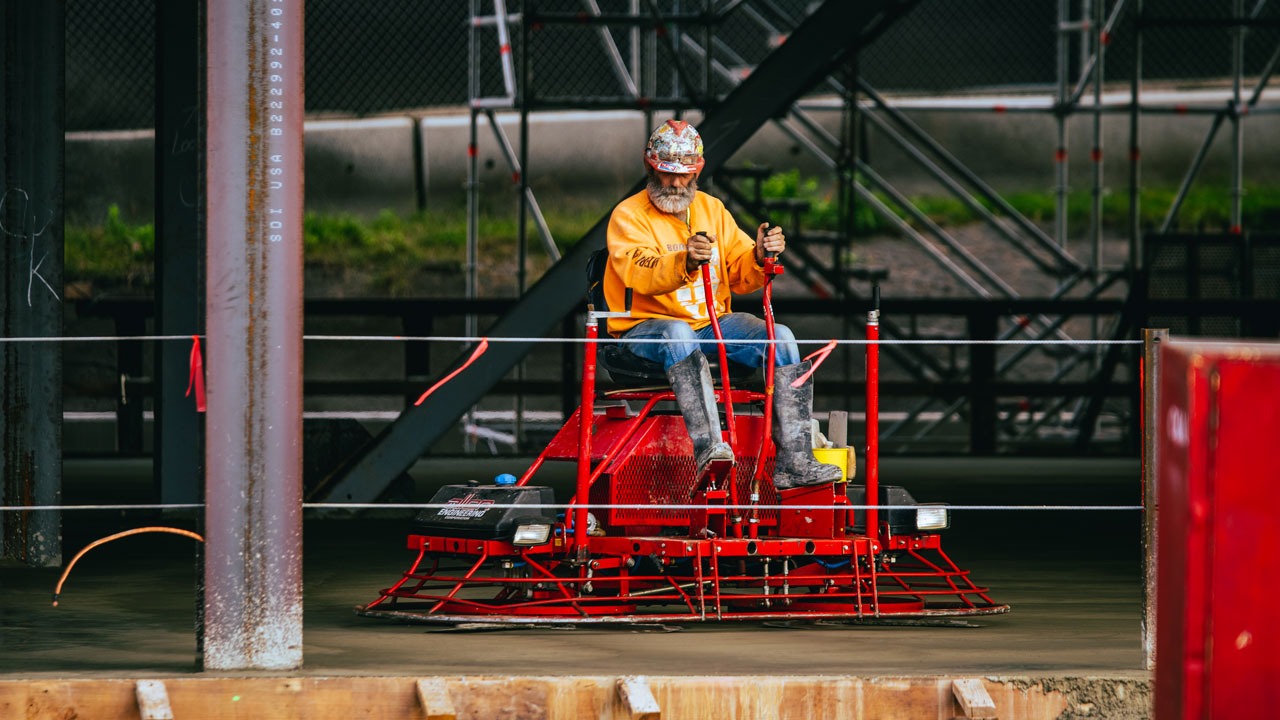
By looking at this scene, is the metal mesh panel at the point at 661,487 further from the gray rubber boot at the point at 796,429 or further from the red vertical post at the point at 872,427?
the red vertical post at the point at 872,427

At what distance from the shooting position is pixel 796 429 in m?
6.52

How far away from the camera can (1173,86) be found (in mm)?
24984

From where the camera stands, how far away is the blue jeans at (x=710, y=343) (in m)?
6.46

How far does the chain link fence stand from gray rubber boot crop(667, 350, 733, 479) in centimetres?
1261

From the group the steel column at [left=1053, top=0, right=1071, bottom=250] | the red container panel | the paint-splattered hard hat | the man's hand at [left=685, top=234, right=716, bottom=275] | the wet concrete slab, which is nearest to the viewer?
the red container panel

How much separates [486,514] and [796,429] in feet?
3.95

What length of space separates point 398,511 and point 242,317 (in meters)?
5.69

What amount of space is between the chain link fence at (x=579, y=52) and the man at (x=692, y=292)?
12.0m

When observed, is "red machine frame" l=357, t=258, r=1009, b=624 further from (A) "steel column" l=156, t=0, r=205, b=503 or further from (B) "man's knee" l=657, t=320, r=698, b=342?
(A) "steel column" l=156, t=0, r=205, b=503

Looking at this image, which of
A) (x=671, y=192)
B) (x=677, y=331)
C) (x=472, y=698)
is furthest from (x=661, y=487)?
(x=472, y=698)

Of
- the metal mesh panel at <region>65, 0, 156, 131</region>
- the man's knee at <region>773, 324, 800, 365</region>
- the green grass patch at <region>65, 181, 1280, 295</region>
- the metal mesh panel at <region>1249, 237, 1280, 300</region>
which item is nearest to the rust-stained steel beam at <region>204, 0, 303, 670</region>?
the man's knee at <region>773, 324, 800, 365</region>

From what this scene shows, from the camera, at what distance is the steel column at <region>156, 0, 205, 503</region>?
31.9 ft

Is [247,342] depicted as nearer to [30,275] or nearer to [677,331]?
[677,331]

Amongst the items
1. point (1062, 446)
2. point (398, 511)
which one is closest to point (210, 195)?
point (398, 511)
